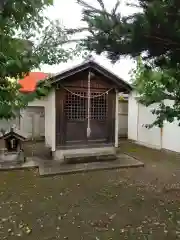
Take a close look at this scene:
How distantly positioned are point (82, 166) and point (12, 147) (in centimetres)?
215

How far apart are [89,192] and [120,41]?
341cm

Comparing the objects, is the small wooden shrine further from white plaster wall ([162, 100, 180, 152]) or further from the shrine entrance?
white plaster wall ([162, 100, 180, 152])

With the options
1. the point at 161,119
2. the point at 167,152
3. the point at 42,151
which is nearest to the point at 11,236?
the point at 161,119

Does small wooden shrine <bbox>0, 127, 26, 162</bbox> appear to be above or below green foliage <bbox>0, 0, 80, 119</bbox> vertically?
below

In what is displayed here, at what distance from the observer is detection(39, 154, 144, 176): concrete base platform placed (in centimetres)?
613

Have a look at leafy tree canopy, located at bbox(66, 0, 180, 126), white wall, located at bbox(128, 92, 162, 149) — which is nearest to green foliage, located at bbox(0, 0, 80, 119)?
leafy tree canopy, located at bbox(66, 0, 180, 126)

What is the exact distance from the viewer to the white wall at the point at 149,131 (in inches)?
347

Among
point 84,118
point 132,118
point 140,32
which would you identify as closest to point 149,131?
point 132,118

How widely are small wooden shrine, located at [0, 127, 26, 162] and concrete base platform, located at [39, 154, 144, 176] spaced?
803mm

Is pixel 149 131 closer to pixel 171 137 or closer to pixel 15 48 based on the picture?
pixel 171 137

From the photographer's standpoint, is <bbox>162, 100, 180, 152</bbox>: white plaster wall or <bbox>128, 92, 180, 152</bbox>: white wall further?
<bbox>128, 92, 180, 152</bbox>: white wall

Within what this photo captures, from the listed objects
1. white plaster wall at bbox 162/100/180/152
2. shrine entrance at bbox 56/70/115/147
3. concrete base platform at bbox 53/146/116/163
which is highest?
shrine entrance at bbox 56/70/115/147

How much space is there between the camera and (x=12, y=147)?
7000 mm

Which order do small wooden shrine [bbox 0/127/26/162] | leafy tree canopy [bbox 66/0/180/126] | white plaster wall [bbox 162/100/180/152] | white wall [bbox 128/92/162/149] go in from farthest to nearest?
1. white wall [bbox 128/92/162/149]
2. white plaster wall [bbox 162/100/180/152]
3. small wooden shrine [bbox 0/127/26/162]
4. leafy tree canopy [bbox 66/0/180/126]
